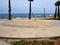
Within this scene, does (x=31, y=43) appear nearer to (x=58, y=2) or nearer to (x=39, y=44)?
(x=39, y=44)

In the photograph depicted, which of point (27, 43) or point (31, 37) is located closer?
point (27, 43)

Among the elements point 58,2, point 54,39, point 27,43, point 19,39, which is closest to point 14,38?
point 19,39

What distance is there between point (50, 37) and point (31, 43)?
197 cm

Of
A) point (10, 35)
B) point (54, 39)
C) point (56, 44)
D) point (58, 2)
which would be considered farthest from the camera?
point (58, 2)

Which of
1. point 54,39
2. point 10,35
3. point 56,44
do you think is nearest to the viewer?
point 56,44

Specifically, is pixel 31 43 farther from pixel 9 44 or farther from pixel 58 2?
pixel 58 2

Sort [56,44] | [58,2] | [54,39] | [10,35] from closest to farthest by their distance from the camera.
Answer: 1. [56,44]
2. [54,39]
3. [10,35]
4. [58,2]

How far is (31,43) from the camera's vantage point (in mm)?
10102

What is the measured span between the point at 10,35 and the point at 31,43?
2582 millimetres

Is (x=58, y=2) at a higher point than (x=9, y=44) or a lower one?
higher

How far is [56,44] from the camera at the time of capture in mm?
9781

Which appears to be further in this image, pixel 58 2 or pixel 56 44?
pixel 58 2

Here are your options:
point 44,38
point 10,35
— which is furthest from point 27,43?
point 10,35

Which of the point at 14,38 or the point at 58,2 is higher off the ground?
the point at 58,2
